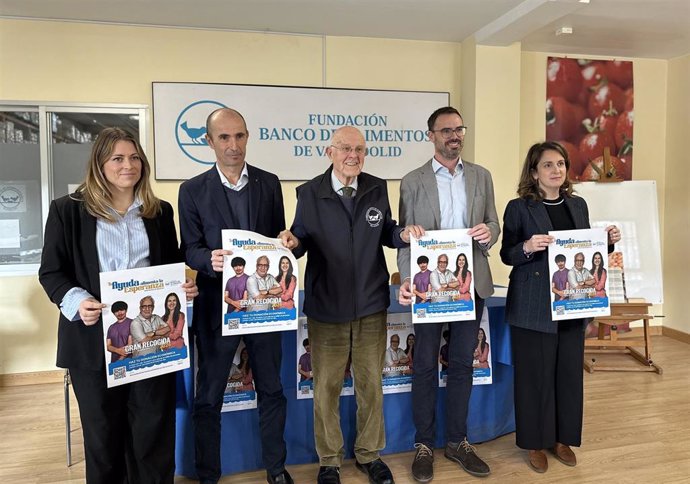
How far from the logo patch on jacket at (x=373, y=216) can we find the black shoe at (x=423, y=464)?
1170 mm

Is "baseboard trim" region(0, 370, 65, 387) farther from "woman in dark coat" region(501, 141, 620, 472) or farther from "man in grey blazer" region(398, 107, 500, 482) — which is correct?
"woman in dark coat" region(501, 141, 620, 472)

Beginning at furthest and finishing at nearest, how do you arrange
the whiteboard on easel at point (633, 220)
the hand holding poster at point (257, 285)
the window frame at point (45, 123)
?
1. the whiteboard on easel at point (633, 220)
2. the window frame at point (45, 123)
3. the hand holding poster at point (257, 285)

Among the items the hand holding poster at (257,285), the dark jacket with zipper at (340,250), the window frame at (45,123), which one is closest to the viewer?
the hand holding poster at (257,285)

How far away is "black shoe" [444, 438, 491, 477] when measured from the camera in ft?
8.43

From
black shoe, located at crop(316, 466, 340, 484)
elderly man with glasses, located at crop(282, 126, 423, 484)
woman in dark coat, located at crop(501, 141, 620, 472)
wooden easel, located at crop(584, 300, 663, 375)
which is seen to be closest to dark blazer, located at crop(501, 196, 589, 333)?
woman in dark coat, located at crop(501, 141, 620, 472)

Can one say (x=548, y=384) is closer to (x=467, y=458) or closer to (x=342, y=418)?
(x=467, y=458)

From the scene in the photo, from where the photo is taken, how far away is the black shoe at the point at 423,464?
2502 mm

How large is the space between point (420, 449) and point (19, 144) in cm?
373

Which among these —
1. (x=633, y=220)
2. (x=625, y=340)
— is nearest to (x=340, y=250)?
(x=625, y=340)

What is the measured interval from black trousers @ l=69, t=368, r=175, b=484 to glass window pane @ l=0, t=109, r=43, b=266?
9.10 feet

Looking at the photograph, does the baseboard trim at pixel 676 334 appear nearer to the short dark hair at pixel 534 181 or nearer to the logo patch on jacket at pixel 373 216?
the short dark hair at pixel 534 181

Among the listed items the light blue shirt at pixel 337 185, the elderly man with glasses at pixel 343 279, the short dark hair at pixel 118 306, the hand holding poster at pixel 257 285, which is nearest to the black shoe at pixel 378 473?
the elderly man with glasses at pixel 343 279

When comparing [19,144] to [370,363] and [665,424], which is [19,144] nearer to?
[370,363]

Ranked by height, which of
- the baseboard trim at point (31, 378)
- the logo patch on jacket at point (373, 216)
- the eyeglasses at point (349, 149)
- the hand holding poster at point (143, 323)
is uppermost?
the eyeglasses at point (349, 149)
